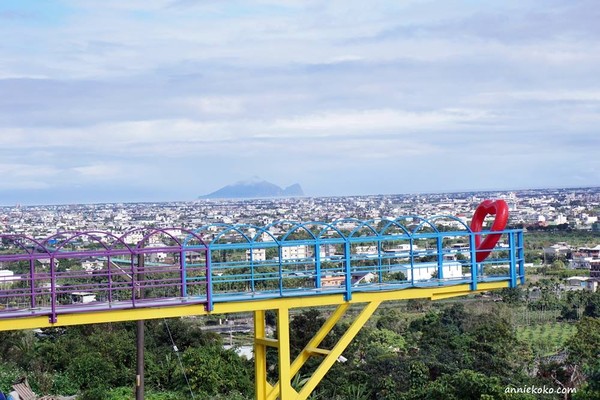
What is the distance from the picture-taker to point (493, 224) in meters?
12.3

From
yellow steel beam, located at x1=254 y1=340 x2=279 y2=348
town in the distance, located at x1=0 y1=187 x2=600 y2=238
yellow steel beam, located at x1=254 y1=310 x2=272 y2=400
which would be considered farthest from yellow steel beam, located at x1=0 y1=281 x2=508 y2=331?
town in the distance, located at x1=0 y1=187 x2=600 y2=238

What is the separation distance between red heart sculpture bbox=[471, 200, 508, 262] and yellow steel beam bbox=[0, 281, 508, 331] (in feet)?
1.61

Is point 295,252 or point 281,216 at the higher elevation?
point 295,252

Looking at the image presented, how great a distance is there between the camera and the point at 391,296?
1160 cm

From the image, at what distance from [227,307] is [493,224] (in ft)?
13.1

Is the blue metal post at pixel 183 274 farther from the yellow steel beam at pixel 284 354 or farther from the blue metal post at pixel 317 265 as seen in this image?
the blue metal post at pixel 317 265

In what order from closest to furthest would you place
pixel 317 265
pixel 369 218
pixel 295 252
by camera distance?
1. pixel 317 265
2. pixel 295 252
3. pixel 369 218

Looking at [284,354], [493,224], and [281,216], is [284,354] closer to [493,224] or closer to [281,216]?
[493,224]

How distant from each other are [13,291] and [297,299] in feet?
11.3

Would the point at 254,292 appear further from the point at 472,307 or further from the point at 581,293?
the point at 581,293

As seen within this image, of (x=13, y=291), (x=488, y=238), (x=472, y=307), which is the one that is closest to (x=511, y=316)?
(x=472, y=307)

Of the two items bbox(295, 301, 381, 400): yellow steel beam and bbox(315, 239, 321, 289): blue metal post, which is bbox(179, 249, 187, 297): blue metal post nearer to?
bbox(315, 239, 321, 289): blue metal post

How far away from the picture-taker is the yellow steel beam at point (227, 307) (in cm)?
1005

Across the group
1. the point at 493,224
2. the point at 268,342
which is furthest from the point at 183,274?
the point at 493,224
